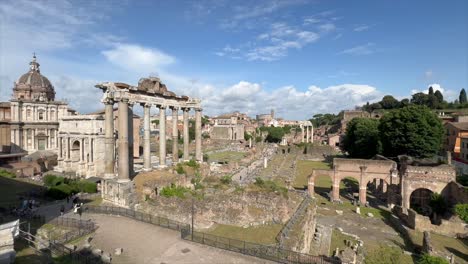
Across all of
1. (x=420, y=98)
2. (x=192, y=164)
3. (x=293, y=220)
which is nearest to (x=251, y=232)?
(x=293, y=220)

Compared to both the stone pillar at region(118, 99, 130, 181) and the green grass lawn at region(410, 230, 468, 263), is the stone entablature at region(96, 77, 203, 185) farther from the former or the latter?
the green grass lawn at region(410, 230, 468, 263)

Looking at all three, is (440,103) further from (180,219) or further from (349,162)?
(180,219)

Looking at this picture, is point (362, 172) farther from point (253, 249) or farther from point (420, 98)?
point (420, 98)

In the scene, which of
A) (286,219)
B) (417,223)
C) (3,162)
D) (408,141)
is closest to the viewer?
(286,219)

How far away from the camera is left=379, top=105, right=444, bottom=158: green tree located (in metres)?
39.2

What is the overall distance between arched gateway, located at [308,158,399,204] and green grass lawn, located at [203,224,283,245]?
54.1ft

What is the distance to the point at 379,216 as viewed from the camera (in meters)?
28.7

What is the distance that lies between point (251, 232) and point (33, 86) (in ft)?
199

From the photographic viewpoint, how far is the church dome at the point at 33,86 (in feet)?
185

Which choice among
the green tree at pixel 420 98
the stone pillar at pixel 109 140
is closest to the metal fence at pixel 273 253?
the stone pillar at pixel 109 140

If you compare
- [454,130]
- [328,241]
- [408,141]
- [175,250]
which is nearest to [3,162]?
[175,250]

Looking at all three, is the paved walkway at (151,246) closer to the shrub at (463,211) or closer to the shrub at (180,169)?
the shrub at (180,169)

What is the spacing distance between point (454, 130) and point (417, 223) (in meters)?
42.5

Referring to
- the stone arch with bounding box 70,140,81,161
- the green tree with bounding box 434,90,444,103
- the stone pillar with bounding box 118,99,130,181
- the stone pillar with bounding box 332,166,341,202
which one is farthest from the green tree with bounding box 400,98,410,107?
the stone pillar with bounding box 118,99,130,181
